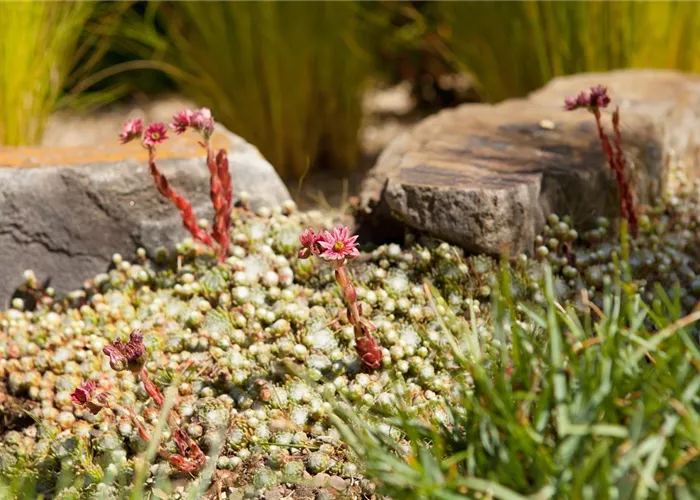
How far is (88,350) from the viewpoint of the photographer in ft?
9.05

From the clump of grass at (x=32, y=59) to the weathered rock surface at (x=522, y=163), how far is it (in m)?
1.67

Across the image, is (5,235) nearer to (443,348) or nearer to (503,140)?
(443,348)

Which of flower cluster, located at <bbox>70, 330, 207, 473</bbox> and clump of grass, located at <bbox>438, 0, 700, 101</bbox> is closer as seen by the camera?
flower cluster, located at <bbox>70, 330, 207, 473</bbox>

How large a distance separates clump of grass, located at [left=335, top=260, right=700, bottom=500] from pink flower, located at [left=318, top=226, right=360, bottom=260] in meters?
0.55

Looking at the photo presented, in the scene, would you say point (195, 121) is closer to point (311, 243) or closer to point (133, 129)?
point (133, 129)

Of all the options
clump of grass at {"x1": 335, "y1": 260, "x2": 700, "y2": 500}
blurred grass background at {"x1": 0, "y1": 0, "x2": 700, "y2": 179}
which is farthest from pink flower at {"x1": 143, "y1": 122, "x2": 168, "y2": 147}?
blurred grass background at {"x1": 0, "y1": 0, "x2": 700, "y2": 179}

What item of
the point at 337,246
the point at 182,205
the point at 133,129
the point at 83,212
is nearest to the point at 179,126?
the point at 133,129

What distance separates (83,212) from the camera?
3000mm

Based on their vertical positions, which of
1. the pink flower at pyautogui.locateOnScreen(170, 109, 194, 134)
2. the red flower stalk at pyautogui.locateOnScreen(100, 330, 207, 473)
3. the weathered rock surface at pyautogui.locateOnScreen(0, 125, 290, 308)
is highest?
the pink flower at pyautogui.locateOnScreen(170, 109, 194, 134)

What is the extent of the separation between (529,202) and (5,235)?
5.92 ft

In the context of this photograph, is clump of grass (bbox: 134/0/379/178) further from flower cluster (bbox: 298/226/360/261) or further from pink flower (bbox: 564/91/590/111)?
flower cluster (bbox: 298/226/360/261)

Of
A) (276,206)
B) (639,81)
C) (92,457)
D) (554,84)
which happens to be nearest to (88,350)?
(92,457)

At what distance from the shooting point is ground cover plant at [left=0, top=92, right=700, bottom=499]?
1.55 metres

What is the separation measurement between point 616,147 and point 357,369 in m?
1.19
